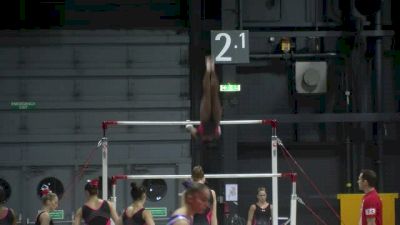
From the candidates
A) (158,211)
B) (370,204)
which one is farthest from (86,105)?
(370,204)

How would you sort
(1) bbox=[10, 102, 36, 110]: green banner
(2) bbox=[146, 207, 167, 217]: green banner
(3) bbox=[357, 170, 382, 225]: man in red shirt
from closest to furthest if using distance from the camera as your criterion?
(3) bbox=[357, 170, 382, 225]: man in red shirt → (2) bbox=[146, 207, 167, 217]: green banner → (1) bbox=[10, 102, 36, 110]: green banner

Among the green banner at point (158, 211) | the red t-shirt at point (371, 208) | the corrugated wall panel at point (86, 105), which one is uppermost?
the corrugated wall panel at point (86, 105)

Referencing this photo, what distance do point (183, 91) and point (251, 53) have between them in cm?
167

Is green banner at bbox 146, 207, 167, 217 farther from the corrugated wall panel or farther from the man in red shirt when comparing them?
the man in red shirt

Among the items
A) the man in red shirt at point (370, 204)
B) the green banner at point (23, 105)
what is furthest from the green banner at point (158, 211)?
the man in red shirt at point (370, 204)

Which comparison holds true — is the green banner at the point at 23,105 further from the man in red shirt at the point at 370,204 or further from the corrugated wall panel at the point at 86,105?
the man in red shirt at the point at 370,204

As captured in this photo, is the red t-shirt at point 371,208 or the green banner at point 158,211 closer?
the red t-shirt at point 371,208

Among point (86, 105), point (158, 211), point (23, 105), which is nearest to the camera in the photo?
point (158, 211)

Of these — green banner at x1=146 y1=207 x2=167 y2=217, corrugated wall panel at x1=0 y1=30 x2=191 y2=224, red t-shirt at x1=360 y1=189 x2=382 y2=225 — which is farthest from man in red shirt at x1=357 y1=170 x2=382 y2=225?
green banner at x1=146 y1=207 x2=167 y2=217

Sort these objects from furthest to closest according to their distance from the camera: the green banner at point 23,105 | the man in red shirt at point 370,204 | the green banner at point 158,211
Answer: the green banner at point 23,105 < the green banner at point 158,211 < the man in red shirt at point 370,204

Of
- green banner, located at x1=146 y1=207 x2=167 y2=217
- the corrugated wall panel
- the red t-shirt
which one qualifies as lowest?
green banner, located at x1=146 y1=207 x2=167 y2=217

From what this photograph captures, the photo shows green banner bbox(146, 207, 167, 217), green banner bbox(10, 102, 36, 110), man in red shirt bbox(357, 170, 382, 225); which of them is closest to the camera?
man in red shirt bbox(357, 170, 382, 225)

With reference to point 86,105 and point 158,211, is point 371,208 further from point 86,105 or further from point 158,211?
point 86,105

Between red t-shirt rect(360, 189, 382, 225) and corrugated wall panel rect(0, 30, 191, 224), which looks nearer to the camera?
red t-shirt rect(360, 189, 382, 225)
